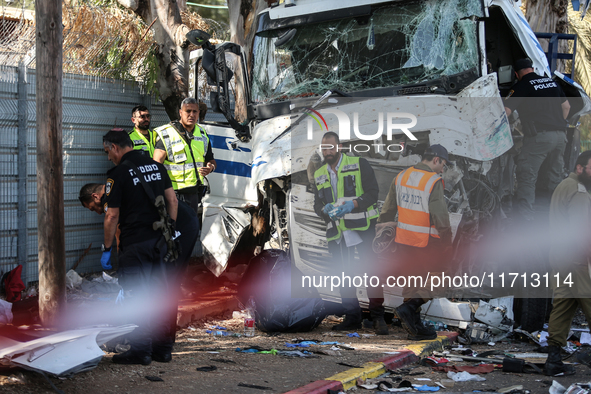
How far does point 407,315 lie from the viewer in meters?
6.14

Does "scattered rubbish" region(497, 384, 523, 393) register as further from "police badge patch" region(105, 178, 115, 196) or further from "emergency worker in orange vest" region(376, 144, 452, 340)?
"police badge patch" region(105, 178, 115, 196)

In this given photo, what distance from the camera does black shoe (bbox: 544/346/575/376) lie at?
532 centimetres

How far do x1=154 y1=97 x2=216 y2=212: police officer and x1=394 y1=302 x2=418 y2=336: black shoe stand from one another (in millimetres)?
2765

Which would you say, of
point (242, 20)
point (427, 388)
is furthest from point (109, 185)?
point (242, 20)

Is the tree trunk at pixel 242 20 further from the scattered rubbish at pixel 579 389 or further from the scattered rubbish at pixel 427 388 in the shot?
the scattered rubbish at pixel 579 389

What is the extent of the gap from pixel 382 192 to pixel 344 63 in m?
1.61

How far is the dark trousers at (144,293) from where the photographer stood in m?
4.90

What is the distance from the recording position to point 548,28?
13188mm

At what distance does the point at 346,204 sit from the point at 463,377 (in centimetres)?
187

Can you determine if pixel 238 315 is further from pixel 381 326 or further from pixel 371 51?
pixel 371 51

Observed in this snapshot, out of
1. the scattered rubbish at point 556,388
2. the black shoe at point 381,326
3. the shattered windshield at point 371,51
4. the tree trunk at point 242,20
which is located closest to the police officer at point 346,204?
the black shoe at point 381,326

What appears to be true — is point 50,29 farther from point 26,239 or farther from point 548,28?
point 548,28

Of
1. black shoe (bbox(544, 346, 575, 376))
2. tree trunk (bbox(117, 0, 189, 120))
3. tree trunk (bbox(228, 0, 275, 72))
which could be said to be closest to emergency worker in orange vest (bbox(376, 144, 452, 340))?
black shoe (bbox(544, 346, 575, 376))

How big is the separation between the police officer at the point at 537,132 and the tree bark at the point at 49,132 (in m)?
4.36
